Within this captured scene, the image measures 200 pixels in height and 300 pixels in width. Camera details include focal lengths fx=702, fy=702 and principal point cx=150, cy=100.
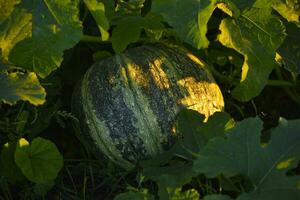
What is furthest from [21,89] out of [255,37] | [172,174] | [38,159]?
[255,37]

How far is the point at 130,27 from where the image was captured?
2359mm

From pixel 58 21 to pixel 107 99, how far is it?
1.26ft

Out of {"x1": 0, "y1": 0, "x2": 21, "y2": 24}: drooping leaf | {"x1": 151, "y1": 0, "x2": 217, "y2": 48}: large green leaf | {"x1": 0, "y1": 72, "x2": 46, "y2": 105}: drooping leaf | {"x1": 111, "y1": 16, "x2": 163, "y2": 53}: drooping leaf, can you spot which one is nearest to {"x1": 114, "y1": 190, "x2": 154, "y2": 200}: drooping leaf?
{"x1": 0, "y1": 72, "x2": 46, "y2": 105}: drooping leaf

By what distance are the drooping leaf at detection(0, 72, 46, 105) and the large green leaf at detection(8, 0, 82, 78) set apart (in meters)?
0.06

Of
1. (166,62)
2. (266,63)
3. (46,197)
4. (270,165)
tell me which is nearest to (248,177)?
(270,165)

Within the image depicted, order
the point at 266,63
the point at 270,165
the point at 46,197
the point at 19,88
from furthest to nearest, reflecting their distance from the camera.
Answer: the point at 46,197, the point at 266,63, the point at 19,88, the point at 270,165

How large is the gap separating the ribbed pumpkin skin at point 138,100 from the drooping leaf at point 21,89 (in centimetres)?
37

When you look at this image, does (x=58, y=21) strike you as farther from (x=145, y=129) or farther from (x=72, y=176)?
(x=72, y=176)

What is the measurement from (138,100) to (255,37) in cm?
46

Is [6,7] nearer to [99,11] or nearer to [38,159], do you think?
[99,11]

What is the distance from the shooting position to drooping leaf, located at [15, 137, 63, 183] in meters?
2.32

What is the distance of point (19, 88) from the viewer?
2.13 m

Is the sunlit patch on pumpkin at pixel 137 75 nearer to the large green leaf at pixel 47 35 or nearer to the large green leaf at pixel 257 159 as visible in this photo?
the large green leaf at pixel 47 35

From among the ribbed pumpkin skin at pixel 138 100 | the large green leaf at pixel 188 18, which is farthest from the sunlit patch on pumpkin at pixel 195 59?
the large green leaf at pixel 188 18
